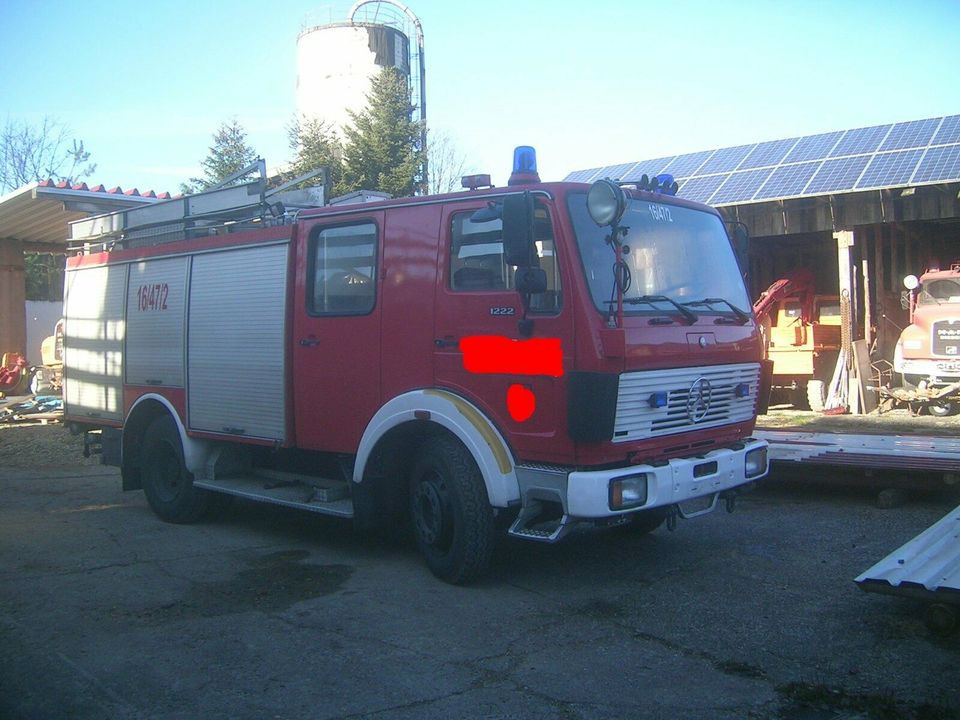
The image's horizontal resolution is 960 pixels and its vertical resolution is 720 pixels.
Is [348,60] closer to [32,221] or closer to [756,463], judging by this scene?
[32,221]

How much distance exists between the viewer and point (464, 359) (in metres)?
5.85

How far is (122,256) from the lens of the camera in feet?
29.6

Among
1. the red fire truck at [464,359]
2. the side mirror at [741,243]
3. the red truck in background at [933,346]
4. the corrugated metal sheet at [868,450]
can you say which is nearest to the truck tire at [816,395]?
the red truck in background at [933,346]

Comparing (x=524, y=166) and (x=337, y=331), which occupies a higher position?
(x=524, y=166)

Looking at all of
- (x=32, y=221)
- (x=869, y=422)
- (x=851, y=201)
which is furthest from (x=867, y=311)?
(x=32, y=221)

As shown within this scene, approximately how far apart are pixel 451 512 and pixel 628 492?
128 centimetres

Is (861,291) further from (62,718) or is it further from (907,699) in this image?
(62,718)

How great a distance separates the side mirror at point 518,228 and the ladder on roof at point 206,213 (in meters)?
2.89

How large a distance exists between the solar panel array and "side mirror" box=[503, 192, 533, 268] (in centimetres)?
1028

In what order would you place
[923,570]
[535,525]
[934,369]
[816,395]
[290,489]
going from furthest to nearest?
[816,395]
[934,369]
[290,489]
[535,525]
[923,570]

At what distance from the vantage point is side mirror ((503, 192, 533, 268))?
17.3ft

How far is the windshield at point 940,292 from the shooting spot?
1653 centimetres

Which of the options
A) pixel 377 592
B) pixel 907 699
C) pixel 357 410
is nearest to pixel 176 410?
pixel 357 410

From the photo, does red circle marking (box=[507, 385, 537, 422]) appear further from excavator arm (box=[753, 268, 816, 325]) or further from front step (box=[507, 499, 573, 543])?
excavator arm (box=[753, 268, 816, 325])
